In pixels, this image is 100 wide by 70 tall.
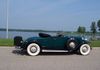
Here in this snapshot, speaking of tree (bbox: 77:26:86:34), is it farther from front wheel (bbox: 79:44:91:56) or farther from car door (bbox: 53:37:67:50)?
car door (bbox: 53:37:67:50)

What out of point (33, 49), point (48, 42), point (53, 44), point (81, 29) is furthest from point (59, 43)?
point (81, 29)

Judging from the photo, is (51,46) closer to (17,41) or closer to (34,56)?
(34,56)

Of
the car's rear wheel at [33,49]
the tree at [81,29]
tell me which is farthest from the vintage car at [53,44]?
the tree at [81,29]

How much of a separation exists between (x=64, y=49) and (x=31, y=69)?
4.35m

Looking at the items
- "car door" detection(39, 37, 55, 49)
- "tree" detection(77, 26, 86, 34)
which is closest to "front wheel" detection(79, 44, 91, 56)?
"car door" detection(39, 37, 55, 49)

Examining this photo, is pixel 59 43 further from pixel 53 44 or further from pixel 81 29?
pixel 81 29

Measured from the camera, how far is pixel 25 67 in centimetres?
874

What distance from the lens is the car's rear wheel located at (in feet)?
40.0

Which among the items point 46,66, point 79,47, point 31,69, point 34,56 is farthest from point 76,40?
point 31,69

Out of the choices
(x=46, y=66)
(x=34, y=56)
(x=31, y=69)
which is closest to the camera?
(x=31, y=69)

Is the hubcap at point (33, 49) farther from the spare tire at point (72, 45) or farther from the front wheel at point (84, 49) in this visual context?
the front wheel at point (84, 49)

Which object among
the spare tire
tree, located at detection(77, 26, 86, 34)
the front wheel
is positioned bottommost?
the front wheel

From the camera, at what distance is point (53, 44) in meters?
12.4

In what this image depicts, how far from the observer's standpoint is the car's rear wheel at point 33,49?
12180 mm
